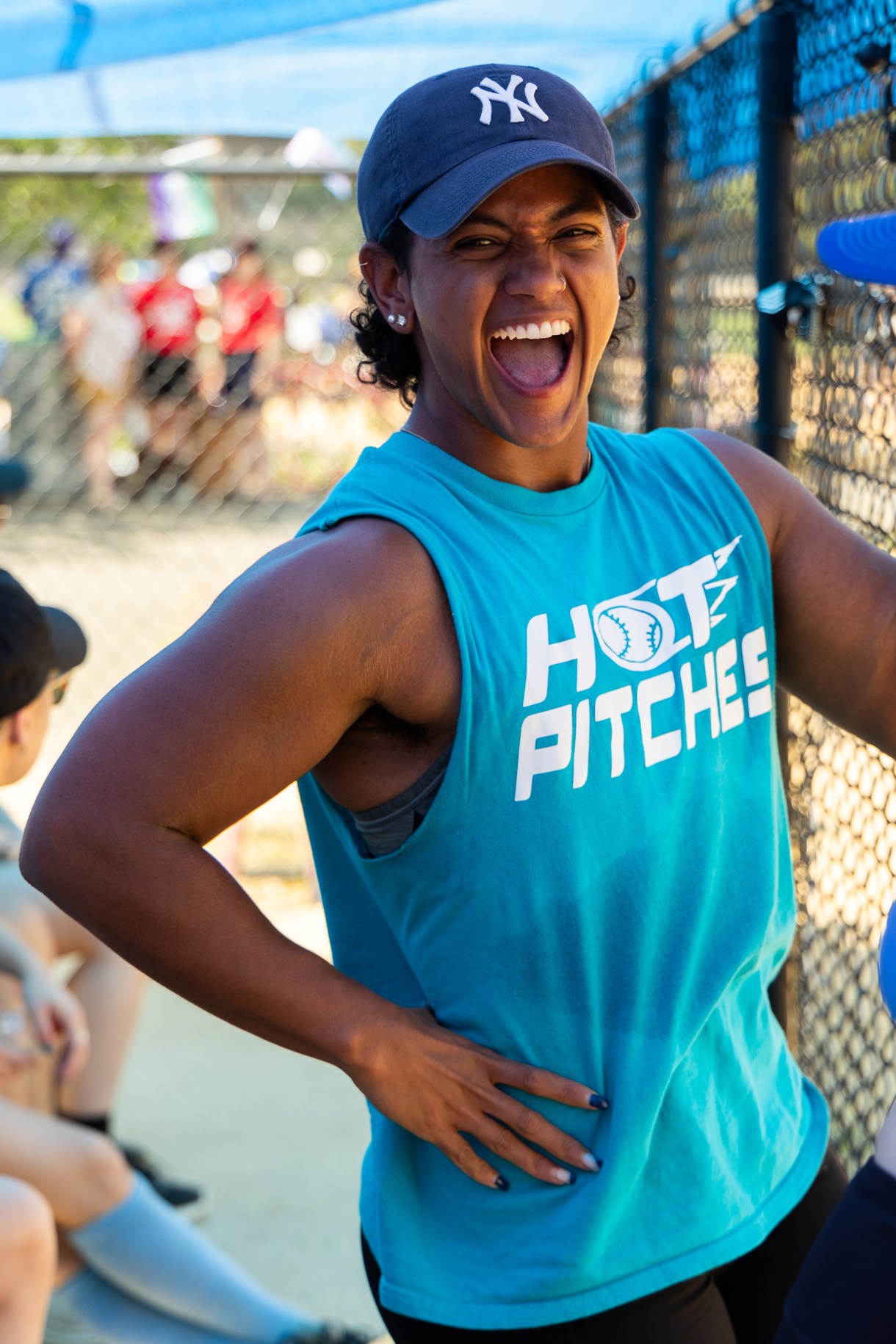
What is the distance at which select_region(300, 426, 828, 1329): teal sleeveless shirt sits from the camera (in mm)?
1432

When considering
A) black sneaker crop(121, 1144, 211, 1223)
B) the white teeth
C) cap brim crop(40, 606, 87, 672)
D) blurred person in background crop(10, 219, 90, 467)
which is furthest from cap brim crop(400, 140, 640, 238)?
blurred person in background crop(10, 219, 90, 467)

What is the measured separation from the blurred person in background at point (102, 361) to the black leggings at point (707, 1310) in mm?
9677

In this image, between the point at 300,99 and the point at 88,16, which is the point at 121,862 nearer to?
the point at 88,16

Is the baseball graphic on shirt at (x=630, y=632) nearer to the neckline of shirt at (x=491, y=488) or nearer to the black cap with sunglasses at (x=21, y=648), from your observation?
the neckline of shirt at (x=491, y=488)

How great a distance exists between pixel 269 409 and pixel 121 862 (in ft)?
32.0

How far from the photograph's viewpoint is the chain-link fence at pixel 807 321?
222cm

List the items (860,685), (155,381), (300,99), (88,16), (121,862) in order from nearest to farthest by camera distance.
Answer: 1. (121,862)
2. (860,685)
3. (88,16)
4. (300,99)
5. (155,381)

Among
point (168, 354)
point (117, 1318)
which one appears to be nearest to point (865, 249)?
point (117, 1318)

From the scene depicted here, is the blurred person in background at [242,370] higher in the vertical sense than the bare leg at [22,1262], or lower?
higher

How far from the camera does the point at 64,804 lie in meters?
1.38

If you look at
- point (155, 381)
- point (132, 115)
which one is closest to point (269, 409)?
point (155, 381)

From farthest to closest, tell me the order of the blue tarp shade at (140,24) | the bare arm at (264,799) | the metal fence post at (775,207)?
the blue tarp shade at (140,24) → the metal fence post at (775,207) → the bare arm at (264,799)

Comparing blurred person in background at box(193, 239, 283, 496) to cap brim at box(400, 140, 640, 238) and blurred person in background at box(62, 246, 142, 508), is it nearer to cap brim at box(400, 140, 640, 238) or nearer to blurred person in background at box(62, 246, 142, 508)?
blurred person in background at box(62, 246, 142, 508)

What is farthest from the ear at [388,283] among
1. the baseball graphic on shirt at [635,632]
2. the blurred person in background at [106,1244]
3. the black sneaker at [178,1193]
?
the black sneaker at [178,1193]
